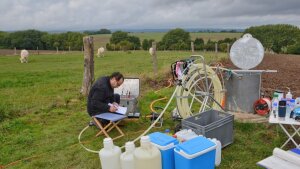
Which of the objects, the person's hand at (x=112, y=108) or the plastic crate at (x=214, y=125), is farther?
the person's hand at (x=112, y=108)

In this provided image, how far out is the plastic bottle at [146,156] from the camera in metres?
3.50

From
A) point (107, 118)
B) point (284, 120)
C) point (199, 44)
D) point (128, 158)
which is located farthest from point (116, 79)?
point (199, 44)

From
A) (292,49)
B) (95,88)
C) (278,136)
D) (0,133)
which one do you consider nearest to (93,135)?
(95,88)

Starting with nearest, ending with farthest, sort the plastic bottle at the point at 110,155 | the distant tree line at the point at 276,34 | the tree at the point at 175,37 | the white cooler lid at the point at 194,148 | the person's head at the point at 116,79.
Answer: the white cooler lid at the point at 194,148 → the plastic bottle at the point at 110,155 → the person's head at the point at 116,79 → the distant tree line at the point at 276,34 → the tree at the point at 175,37

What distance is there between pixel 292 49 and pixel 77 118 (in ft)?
140

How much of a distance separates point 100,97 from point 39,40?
55143mm

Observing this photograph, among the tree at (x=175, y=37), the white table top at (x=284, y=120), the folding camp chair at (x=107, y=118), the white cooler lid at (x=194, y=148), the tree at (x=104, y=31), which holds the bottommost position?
the folding camp chair at (x=107, y=118)

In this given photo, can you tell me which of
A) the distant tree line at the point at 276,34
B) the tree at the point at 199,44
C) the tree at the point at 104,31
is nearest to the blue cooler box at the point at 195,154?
the tree at the point at 199,44

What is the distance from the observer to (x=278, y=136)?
5.43m

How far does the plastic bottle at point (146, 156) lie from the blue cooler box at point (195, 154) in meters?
0.28

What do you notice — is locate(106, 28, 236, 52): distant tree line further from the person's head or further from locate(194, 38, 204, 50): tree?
→ the person's head

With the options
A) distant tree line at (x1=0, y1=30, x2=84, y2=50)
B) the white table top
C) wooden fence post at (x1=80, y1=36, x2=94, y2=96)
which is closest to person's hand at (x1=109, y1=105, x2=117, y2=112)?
the white table top

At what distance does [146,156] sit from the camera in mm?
3494

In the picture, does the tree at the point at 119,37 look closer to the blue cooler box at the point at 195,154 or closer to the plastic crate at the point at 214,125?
the plastic crate at the point at 214,125
